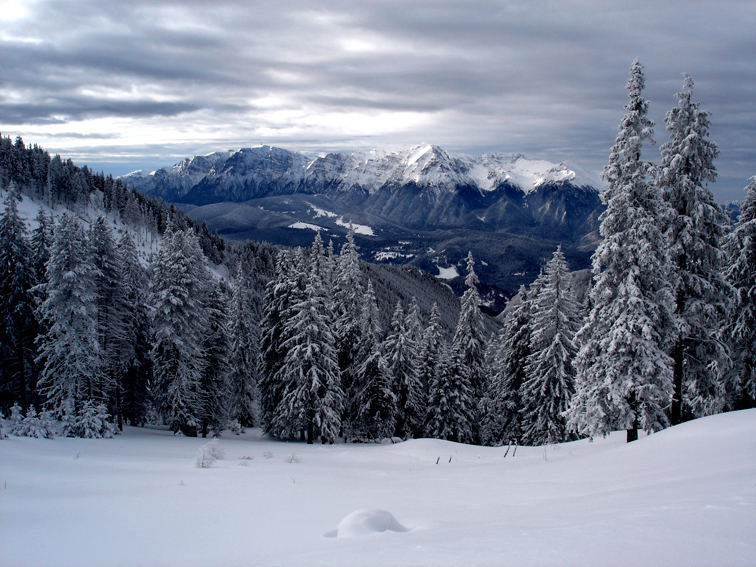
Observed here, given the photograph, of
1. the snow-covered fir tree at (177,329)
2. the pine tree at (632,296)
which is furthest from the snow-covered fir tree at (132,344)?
the pine tree at (632,296)

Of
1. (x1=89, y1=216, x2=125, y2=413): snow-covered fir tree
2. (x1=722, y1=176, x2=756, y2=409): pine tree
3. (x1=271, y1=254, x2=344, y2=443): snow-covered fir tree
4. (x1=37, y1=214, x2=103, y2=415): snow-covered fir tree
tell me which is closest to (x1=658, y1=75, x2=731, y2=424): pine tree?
(x1=722, y1=176, x2=756, y2=409): pine tree

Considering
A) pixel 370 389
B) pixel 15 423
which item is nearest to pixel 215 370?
pixel 370 389

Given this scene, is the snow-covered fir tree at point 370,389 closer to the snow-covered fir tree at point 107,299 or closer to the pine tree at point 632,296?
the snow-covered fir tree at point 107,299

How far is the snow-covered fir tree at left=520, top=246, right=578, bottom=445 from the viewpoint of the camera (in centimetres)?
3007

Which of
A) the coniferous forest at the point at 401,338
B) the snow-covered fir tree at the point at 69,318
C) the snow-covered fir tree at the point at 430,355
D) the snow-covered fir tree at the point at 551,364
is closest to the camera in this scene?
the coniferous forest at the point at 401,338

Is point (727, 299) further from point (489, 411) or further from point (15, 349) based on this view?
point (15, 349)

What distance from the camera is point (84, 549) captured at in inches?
253

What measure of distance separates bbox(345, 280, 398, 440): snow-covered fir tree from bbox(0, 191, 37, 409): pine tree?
71.8 feet

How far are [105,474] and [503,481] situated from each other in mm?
10688

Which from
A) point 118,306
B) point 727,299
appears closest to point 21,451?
point 118,306

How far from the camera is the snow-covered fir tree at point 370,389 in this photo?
3372cm

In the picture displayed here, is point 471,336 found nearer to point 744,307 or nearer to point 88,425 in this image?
point 744,307

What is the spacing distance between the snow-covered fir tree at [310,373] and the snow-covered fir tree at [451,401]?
337 inches

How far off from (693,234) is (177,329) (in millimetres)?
28100
